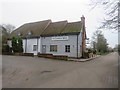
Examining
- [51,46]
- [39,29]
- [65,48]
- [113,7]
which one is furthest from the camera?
[39,29]

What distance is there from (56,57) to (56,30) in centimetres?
787

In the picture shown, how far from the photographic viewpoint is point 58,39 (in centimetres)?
2370

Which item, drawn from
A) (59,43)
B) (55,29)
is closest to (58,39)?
(59,43)

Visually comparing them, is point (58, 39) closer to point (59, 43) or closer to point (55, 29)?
point (59, 43)

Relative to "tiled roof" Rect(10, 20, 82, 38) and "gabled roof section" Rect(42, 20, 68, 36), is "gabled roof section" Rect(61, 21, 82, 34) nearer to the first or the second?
"tiled roof" Rect(10, 20, 82, 38)

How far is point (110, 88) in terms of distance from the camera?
589cm

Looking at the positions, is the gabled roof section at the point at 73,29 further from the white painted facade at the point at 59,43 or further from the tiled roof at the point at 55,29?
the white painted facade at the point at 59,43

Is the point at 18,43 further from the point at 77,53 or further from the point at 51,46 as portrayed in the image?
the point at 77,53

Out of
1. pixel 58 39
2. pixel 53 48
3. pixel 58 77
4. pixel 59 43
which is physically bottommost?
pixel 58 77

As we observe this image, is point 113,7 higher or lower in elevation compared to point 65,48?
higher

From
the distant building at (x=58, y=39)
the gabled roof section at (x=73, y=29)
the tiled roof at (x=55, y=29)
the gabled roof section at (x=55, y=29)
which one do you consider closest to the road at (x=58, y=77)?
the distant building at (x=58, y=39)

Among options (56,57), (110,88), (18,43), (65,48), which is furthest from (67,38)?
(110,88)

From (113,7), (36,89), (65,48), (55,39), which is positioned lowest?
(36,89)

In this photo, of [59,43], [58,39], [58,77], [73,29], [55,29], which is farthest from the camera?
[55,29]
